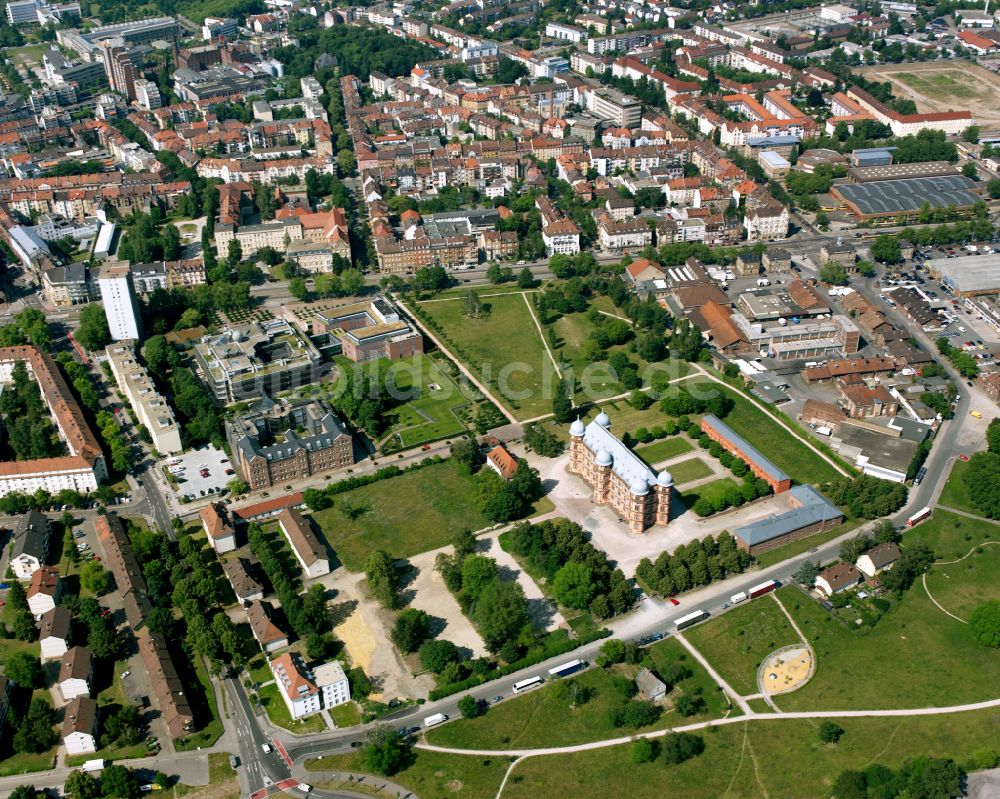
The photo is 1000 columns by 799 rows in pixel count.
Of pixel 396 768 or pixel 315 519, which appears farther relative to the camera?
pixel 315 519

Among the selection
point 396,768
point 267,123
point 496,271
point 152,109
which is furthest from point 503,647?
point 152,109

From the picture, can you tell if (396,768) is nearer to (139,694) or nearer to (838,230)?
(139,694)

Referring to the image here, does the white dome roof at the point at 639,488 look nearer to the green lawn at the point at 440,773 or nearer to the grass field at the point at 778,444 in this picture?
the grass field at the point at 778,444

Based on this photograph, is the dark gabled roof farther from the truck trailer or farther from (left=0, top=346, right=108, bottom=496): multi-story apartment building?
the truck trailer

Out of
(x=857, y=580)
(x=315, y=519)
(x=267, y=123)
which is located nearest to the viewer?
(x=857, y=580)

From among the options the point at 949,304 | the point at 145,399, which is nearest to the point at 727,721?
the point at 145,399

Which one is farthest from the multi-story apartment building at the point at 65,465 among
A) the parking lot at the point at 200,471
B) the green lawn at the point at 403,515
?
the green lawn at the point at 403,515
